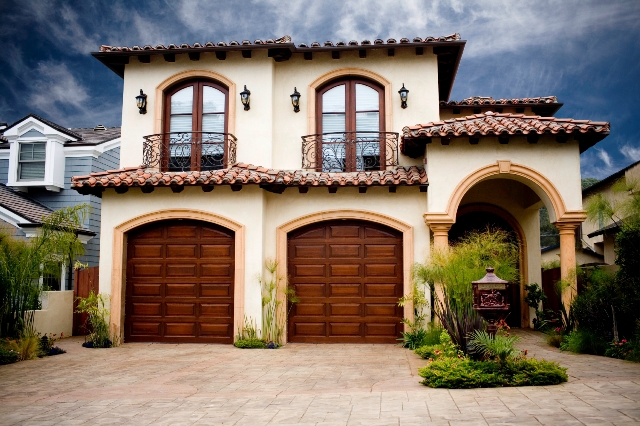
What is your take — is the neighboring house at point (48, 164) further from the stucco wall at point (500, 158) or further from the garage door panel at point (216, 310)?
the stucco wall at point (500, 158)

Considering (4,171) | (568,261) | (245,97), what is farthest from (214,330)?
(4,171)

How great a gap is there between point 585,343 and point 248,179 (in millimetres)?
8151

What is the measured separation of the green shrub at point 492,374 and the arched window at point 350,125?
754 centimetres

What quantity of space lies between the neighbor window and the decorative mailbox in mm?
17164

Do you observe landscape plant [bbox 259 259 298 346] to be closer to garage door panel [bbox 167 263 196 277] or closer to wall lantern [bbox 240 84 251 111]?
garage door panel [bbox 167 263 196 277]

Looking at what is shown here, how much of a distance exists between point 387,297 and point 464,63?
225 feet

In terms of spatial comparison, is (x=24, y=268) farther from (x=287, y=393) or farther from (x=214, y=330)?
(x=287, y=393)

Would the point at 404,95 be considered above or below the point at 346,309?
above

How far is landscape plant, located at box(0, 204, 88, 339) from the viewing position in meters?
12.8

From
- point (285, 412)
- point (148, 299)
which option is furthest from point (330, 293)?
point (285, 412)

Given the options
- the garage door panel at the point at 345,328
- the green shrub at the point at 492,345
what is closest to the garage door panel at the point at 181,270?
the garage door panel at the point at 345,328

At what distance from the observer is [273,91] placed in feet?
51.2

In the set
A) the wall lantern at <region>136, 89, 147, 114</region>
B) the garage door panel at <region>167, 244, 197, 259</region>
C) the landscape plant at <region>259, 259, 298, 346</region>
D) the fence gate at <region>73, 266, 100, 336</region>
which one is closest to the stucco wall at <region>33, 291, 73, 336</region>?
the fence gate at <region>73, 266, 100, 336</region>

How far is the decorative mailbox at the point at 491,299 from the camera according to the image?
30.3ft
